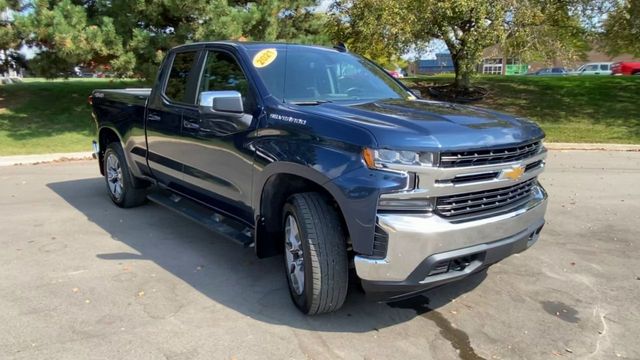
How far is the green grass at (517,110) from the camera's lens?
12570 millimetres

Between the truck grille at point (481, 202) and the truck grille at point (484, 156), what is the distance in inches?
7.7

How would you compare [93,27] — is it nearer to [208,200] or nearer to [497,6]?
[208,200]

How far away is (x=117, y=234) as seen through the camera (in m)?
5.66

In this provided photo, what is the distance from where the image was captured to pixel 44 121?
14000 mm

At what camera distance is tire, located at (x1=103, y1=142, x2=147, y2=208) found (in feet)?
21.0

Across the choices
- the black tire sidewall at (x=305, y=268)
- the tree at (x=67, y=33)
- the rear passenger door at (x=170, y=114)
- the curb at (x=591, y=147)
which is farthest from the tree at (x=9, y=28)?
the curb at (x=591, y=147)

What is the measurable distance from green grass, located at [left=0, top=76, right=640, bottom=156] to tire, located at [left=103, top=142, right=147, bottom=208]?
5278mm

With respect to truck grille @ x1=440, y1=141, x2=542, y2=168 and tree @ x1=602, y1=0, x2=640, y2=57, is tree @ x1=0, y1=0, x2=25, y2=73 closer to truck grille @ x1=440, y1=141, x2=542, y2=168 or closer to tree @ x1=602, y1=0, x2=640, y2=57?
truck grille @ x1=440, y1=141, x2=542, y2=168

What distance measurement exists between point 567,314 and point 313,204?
2.01 meters

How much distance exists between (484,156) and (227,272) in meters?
2.38

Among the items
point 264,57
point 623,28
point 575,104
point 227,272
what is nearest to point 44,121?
point 227,272

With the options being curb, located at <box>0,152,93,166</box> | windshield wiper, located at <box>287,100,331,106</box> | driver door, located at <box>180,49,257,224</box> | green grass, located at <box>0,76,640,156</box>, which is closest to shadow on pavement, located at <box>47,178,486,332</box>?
driver door, located at <box>180,49,257,224</box>

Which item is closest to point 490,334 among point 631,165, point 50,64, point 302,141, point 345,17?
point 302,141

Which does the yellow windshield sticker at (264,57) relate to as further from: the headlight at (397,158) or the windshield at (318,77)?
the headlight at (397,158)
